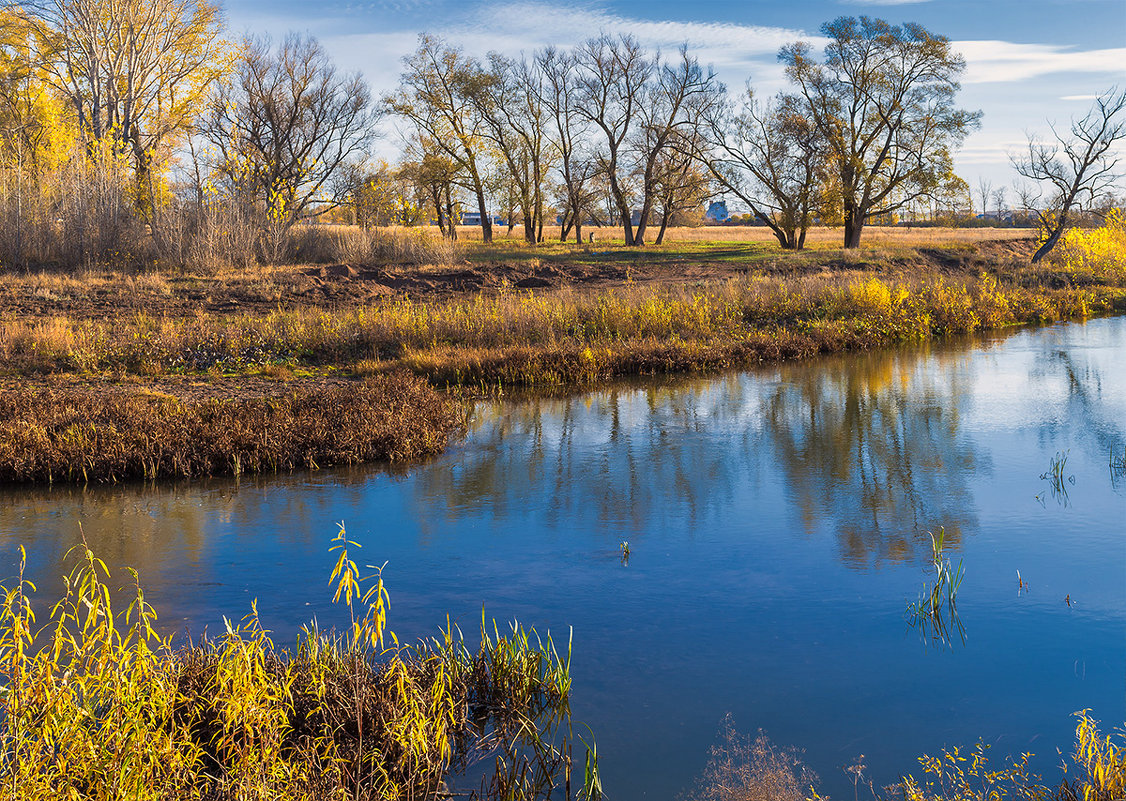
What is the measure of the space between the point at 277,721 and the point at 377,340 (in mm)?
13598

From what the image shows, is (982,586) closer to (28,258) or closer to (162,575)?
(162,575)

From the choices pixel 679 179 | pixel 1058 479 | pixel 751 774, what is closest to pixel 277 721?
pixel 751 774

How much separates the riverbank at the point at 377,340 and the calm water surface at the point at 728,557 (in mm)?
696

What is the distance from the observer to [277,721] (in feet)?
Answer: 14.5

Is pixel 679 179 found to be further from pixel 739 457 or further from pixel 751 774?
pixel 751 774

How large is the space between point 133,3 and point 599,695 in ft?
105

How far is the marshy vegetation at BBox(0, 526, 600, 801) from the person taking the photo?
3795mm

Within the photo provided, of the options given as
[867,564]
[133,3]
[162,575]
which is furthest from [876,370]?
[133,3]

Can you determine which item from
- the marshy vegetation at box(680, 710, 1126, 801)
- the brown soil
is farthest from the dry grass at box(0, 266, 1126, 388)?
the marshy vegetation at box(680, 710, 1126, 801)

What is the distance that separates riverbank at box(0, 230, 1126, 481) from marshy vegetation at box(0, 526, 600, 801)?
551cm

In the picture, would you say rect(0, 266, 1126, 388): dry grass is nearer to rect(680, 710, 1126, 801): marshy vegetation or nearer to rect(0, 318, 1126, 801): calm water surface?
rect(0, 318, 1126, 801): calm water surface

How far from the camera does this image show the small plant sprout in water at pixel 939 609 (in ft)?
20.3

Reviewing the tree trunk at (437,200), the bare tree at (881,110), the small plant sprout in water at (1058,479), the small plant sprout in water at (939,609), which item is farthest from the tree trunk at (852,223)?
the small plant sprout in water at (939,609)

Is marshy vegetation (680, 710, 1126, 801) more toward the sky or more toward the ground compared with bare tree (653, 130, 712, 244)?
more toward the ground
